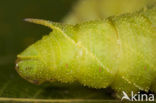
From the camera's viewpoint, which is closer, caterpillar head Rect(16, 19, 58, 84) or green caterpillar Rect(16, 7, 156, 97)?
green caterpillar Rect(16, 7, 156, 97)

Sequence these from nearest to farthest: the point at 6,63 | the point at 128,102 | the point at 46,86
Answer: the point at 128,102 → the point at 46,86 → the point at 6,63

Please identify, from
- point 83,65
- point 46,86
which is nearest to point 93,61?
point 83,65

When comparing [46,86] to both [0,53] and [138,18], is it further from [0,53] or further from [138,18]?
[0,53]

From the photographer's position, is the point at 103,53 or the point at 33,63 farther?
the point at 33,63

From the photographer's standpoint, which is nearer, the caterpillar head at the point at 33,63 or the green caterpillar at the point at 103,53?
the green caterpillar at the point at 103,53

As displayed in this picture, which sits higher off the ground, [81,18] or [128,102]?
[81,18]

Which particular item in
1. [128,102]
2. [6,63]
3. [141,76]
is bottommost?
[128,102]

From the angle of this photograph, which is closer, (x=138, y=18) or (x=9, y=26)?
(x=138, y=18)

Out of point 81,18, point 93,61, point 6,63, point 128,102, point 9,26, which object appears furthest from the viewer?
point 9,26
